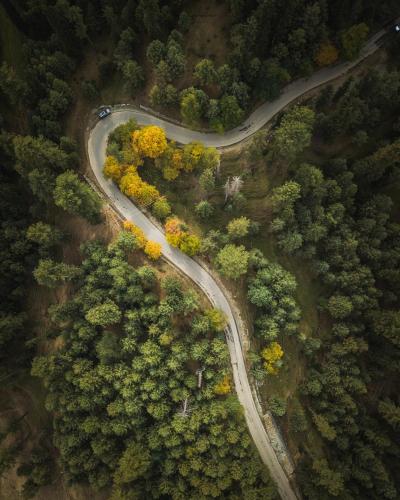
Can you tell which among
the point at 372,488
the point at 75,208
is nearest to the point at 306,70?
the point at 75,208

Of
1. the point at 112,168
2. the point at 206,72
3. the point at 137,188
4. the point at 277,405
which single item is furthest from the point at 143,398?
the point at 206,72

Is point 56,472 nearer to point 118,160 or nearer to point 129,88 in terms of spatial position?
point 118,160

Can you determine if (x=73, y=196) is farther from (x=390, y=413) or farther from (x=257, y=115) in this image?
(x=390, y=413)

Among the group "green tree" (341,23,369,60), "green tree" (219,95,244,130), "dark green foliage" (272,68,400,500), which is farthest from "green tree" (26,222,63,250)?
"green tree" (341,23,369,60)

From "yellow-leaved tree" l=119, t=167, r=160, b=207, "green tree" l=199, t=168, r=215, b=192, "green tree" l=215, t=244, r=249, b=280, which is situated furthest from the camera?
"yellow-leaved tree" l=119, t=167, r=160, b=207

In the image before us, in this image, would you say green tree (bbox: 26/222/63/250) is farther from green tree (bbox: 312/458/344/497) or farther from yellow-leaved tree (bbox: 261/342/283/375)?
green tree (bbox: 312/458/344/497)

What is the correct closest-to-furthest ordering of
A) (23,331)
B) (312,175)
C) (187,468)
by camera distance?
(187,468)
(312,175)
(23,331)
